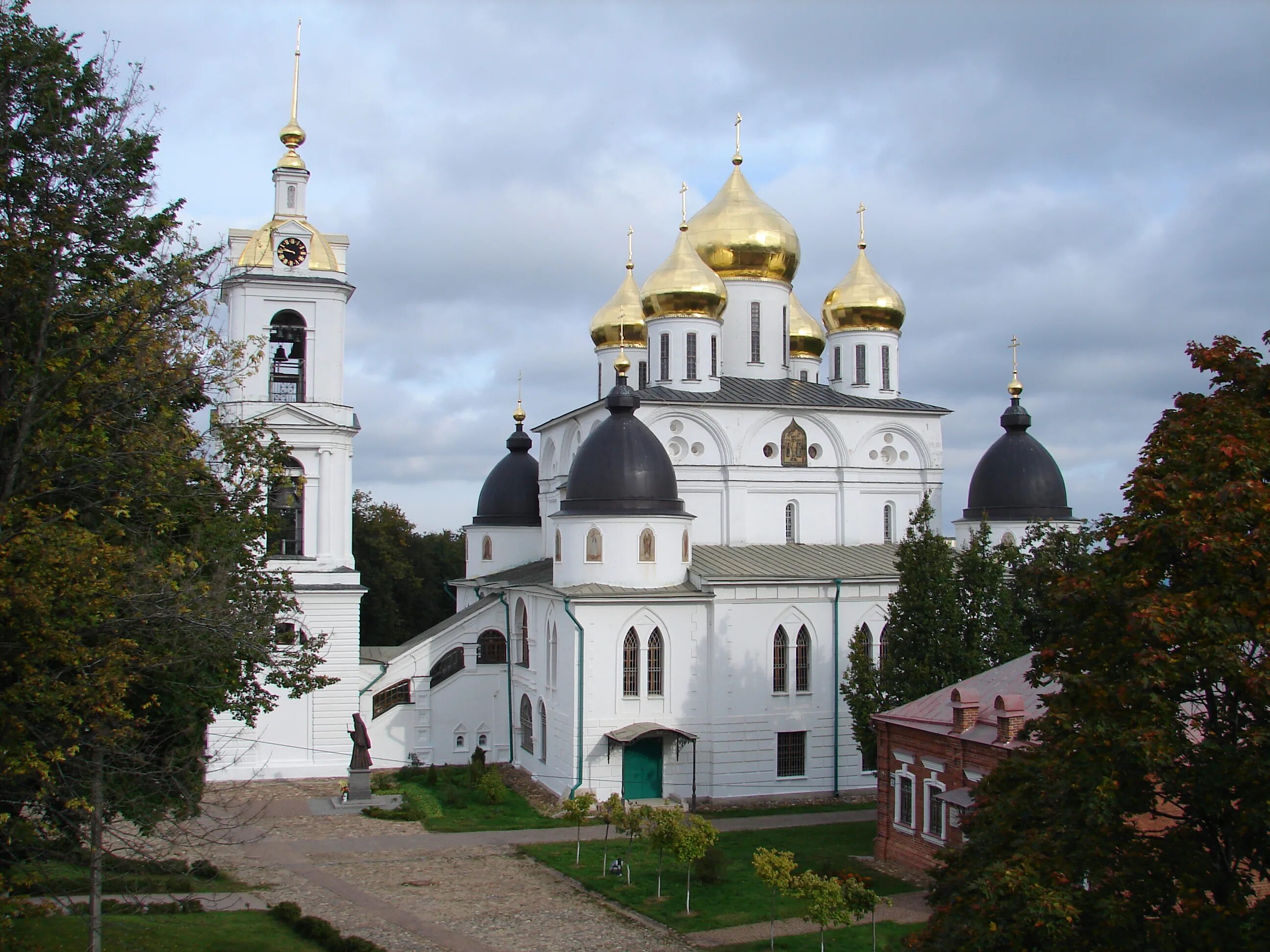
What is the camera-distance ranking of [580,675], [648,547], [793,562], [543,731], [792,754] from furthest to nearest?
[793,562], [543,731], [792,754], [648,547], [580,675]

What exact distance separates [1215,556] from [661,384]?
21.9 meters

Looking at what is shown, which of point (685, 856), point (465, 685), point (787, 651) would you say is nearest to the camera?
point (685, 856)

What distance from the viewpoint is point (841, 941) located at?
1616 centimetres

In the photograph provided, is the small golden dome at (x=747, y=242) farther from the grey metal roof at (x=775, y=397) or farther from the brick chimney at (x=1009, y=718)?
the brick chimney at (x=1009, y=718)

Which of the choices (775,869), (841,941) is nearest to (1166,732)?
(775,869)

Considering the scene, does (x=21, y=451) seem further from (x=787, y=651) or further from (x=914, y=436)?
(x=914, y=436)

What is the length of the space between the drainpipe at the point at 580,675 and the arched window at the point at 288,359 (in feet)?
28.2

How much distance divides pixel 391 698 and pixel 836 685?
429 inches

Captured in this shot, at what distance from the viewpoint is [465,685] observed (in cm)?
2962

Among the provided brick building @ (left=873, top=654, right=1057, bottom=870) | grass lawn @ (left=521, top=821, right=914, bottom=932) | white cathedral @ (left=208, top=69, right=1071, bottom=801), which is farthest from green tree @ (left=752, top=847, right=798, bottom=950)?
white cathedral @ (left=208, top=69, right=1071, bottom=801)

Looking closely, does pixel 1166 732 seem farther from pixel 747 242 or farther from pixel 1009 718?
pixel 747 242

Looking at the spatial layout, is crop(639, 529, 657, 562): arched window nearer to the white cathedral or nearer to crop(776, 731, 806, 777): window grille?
the white cathedral

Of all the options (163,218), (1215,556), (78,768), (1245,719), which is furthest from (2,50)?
(1245,719)

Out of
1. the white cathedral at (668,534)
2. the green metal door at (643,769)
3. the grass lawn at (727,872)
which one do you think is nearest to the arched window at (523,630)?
the white cathedral at (668,534)
